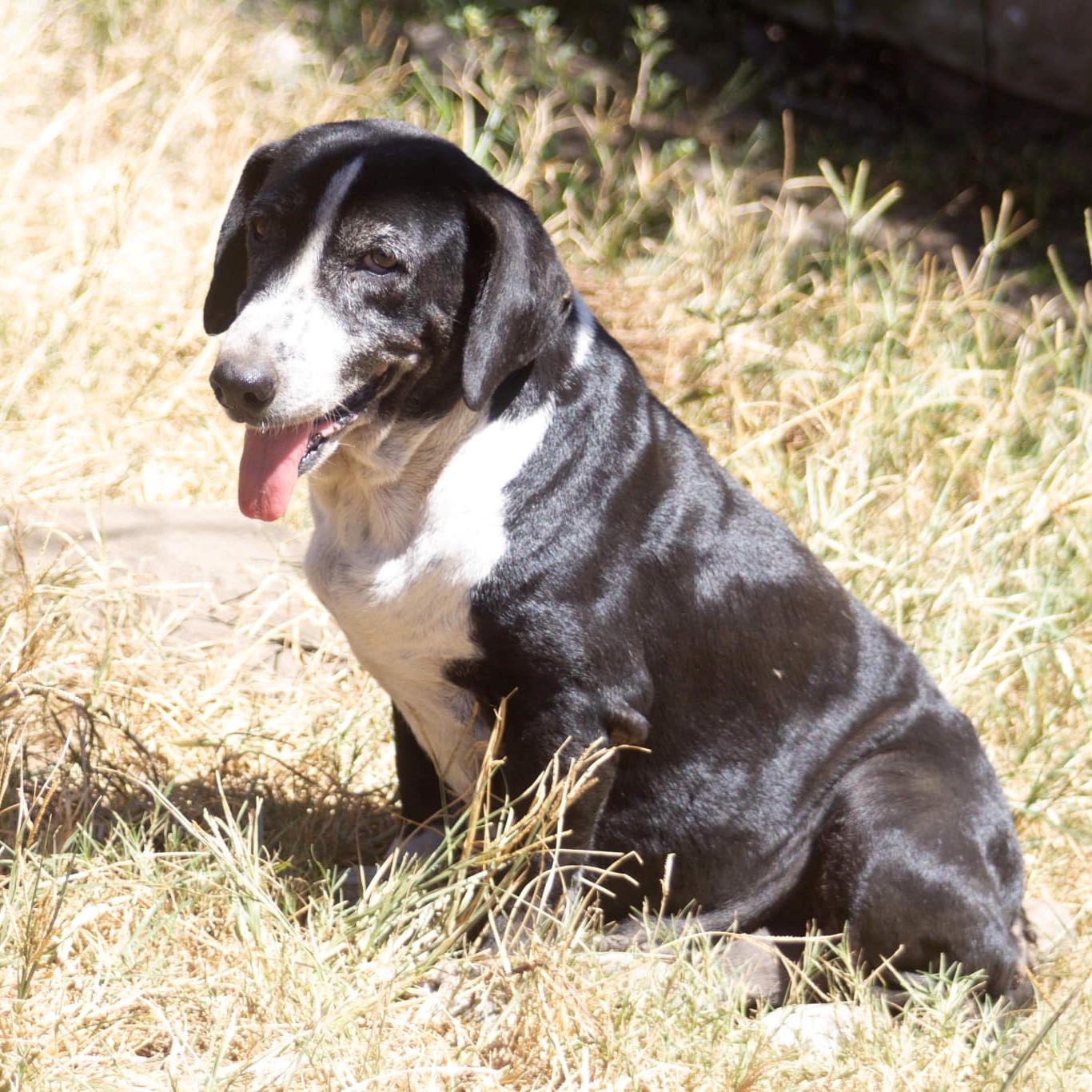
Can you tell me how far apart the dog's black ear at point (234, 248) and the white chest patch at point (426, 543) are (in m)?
0.46

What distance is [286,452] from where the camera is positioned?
2.61m

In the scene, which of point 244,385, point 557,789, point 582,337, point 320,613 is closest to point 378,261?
point 244,385

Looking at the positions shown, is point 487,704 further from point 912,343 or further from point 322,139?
point 912,343

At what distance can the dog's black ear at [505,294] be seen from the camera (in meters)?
2.51

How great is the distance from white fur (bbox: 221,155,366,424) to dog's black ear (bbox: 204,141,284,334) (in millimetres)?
304

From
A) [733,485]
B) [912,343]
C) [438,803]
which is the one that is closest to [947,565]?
[912,343]

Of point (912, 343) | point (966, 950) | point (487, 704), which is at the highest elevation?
point (912, 343)

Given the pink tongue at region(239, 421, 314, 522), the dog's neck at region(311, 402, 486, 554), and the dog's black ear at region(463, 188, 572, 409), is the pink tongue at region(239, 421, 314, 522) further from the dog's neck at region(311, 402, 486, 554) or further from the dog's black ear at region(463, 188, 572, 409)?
the dog's black ear at region(463, 188, 572, 409)

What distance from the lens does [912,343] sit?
5.20 metres

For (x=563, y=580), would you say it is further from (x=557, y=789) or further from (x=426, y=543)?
(x=557, y=789)

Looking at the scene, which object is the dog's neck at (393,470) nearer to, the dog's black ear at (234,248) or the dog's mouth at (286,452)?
the dog's mouth at (286,452)

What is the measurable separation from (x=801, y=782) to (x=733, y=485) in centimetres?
64

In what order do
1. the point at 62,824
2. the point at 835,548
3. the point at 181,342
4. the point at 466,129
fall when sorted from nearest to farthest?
the point at 62,824 → the point at 835,548 → the point at 181,342 → the point at 466,129

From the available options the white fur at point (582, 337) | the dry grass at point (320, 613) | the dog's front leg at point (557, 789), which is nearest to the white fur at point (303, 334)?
the white fur at point (582, 337)
